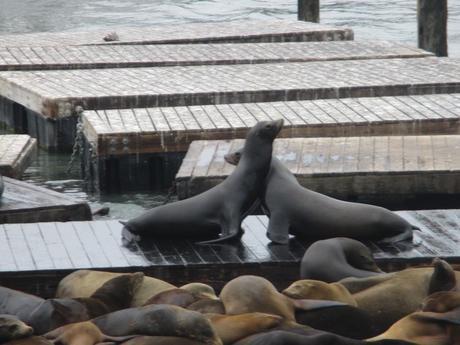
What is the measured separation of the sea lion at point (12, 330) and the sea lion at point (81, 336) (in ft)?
0.30

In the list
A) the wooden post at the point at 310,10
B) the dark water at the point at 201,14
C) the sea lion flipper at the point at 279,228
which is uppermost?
the sea lion flipper at the point at 279,228

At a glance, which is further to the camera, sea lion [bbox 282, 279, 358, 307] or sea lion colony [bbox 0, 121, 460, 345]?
sea lion [bbox 282, 279, 358, 307]

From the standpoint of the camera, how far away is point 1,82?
44.6ft

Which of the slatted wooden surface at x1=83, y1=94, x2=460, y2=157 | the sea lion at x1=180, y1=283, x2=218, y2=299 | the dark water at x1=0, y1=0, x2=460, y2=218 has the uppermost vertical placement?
the sea lion at x1=180, y1=283, x2=218, y2=299

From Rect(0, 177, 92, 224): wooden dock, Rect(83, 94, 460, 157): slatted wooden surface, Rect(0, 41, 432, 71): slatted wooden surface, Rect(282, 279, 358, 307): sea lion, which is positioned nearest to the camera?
Rect(282, 279, 358, 307): sea lion

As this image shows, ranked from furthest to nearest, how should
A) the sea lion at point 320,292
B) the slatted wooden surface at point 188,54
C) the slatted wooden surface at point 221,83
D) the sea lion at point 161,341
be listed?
the slatted wooden surface at point 188,54 → the slatted wooden surface at point 221,83 → the sea lion at point 320,292 → the sea lion at point 161,341

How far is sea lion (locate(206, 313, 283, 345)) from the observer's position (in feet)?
15.5

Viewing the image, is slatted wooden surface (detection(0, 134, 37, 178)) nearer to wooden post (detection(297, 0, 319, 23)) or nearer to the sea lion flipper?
the sea lion flipper

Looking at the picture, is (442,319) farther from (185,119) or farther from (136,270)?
(185,119)

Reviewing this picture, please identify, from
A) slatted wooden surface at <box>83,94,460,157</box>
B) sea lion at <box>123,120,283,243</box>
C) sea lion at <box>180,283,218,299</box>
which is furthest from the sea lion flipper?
slatted wooden surface at <box>83,94,460,157</box>

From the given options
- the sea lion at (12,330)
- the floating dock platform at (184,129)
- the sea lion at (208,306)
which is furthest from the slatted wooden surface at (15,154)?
the sea lion at (12,330)

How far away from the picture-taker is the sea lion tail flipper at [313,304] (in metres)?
5.08

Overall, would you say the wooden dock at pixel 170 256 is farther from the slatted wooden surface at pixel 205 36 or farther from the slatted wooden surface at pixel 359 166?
the slatted wooden surface at pixel 205 36

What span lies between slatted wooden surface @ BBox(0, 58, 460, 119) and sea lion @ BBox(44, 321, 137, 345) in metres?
7.22
